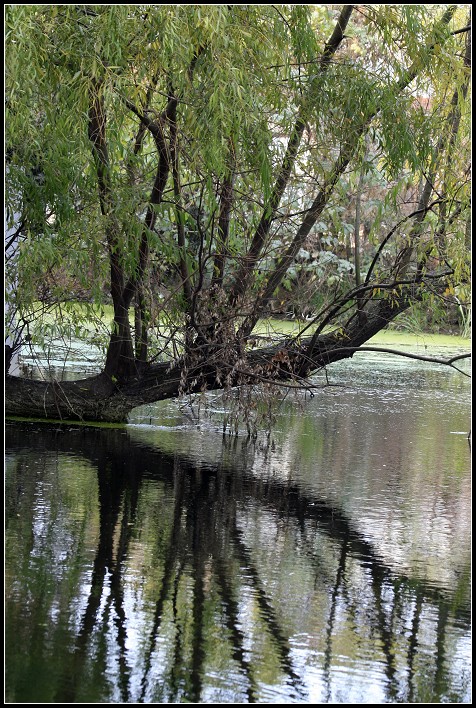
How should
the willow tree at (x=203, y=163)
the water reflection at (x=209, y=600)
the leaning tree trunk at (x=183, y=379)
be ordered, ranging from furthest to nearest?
the leaning tree trunk at (x=183, y=379) → the willow tree at (x=203, y=163) → the water reflection at (x=209, y=600)

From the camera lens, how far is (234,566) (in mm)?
4887

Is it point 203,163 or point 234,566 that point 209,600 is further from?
point 203,163

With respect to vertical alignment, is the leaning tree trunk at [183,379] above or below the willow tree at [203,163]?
below

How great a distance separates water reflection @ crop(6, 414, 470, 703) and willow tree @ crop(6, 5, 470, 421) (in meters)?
1.40

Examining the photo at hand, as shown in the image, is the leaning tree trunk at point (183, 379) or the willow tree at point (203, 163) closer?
the willow tree at point (203, 163)

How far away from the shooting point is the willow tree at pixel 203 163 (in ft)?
18.7

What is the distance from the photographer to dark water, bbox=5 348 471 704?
12.0 feet

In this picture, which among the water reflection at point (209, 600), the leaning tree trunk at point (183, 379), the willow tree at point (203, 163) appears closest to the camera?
the water reflection at point (209, 600)

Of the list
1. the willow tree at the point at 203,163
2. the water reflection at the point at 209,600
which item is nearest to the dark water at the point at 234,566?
the water reflection at the point at 209,600

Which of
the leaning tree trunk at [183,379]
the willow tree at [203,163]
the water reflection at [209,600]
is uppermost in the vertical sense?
the willow tree at [203,163]

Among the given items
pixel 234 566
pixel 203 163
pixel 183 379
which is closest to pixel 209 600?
pixel 234 566

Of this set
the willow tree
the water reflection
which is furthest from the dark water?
the willow tree

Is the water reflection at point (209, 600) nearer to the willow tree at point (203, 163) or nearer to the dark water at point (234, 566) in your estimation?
the dark water at point (234, 566)

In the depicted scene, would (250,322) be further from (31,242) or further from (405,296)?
(31,242)
